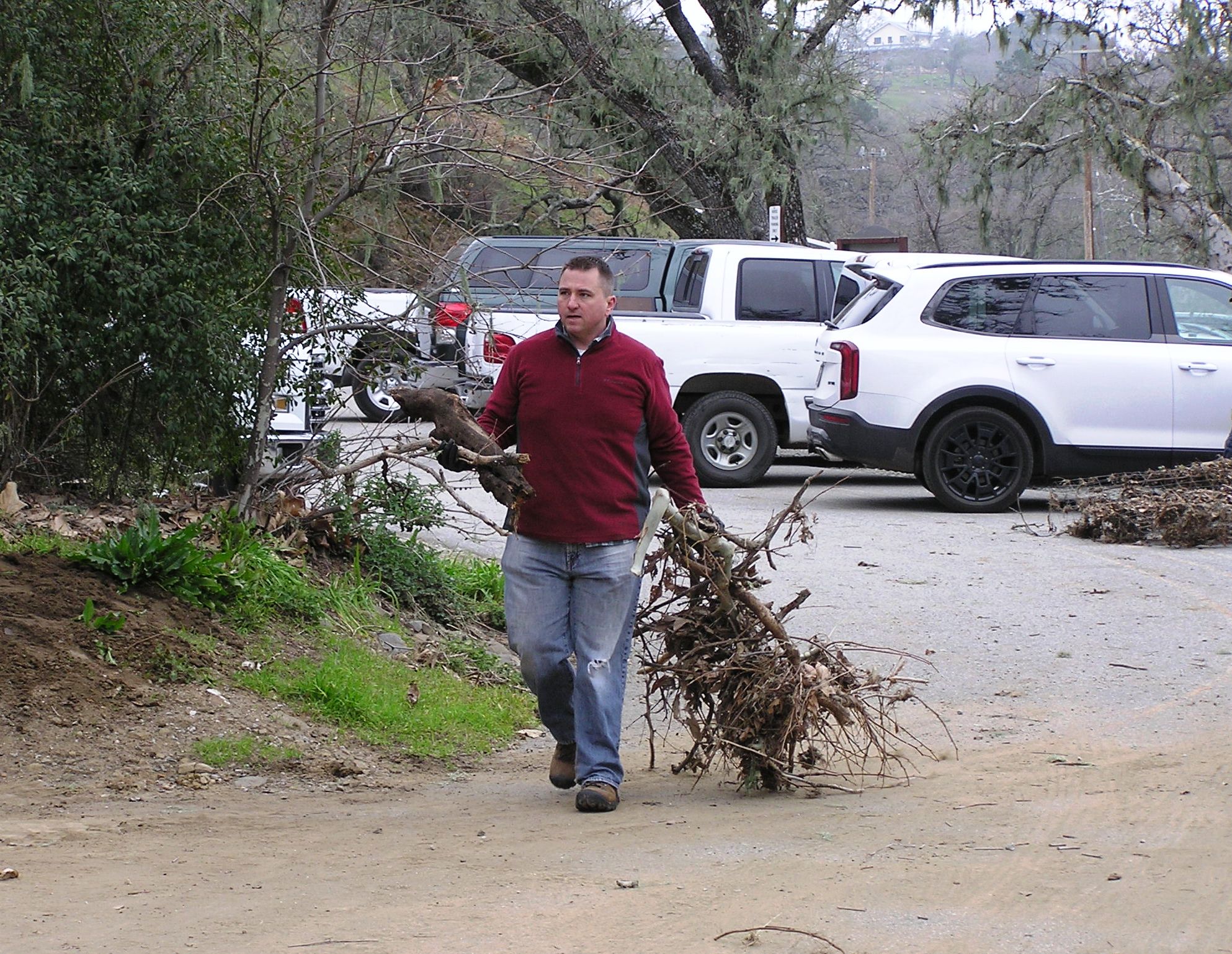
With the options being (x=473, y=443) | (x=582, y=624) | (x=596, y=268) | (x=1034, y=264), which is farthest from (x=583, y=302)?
(x=1034, y=264)

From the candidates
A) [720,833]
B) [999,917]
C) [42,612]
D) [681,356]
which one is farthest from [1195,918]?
[681,356]

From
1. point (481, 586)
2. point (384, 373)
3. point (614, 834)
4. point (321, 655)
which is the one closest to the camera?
point (614, 834)

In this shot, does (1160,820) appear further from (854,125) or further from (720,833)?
(854,125)

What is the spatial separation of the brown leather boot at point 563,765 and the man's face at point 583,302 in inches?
60.2

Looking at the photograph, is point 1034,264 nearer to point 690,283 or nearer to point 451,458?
point 690,283

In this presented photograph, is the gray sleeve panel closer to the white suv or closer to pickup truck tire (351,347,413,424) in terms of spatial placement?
pickup truck tire (351,347,413,424)

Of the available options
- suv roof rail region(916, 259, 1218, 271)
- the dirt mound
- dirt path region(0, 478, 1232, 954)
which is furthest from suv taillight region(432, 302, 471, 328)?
suv roof rail region(916, 259, 1218, 271)

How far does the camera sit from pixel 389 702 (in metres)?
6.38

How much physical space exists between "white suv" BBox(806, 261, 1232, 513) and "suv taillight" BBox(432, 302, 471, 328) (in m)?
5.40

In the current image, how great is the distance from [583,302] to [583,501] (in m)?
0.71

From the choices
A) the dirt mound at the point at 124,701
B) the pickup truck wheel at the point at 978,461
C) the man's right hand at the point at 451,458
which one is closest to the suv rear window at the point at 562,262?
the pickup truck wheel at the point at 978,461

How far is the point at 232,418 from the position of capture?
7621 millimetres

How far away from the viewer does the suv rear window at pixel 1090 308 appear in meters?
12.4

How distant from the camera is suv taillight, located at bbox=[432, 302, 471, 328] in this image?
7422 mm
